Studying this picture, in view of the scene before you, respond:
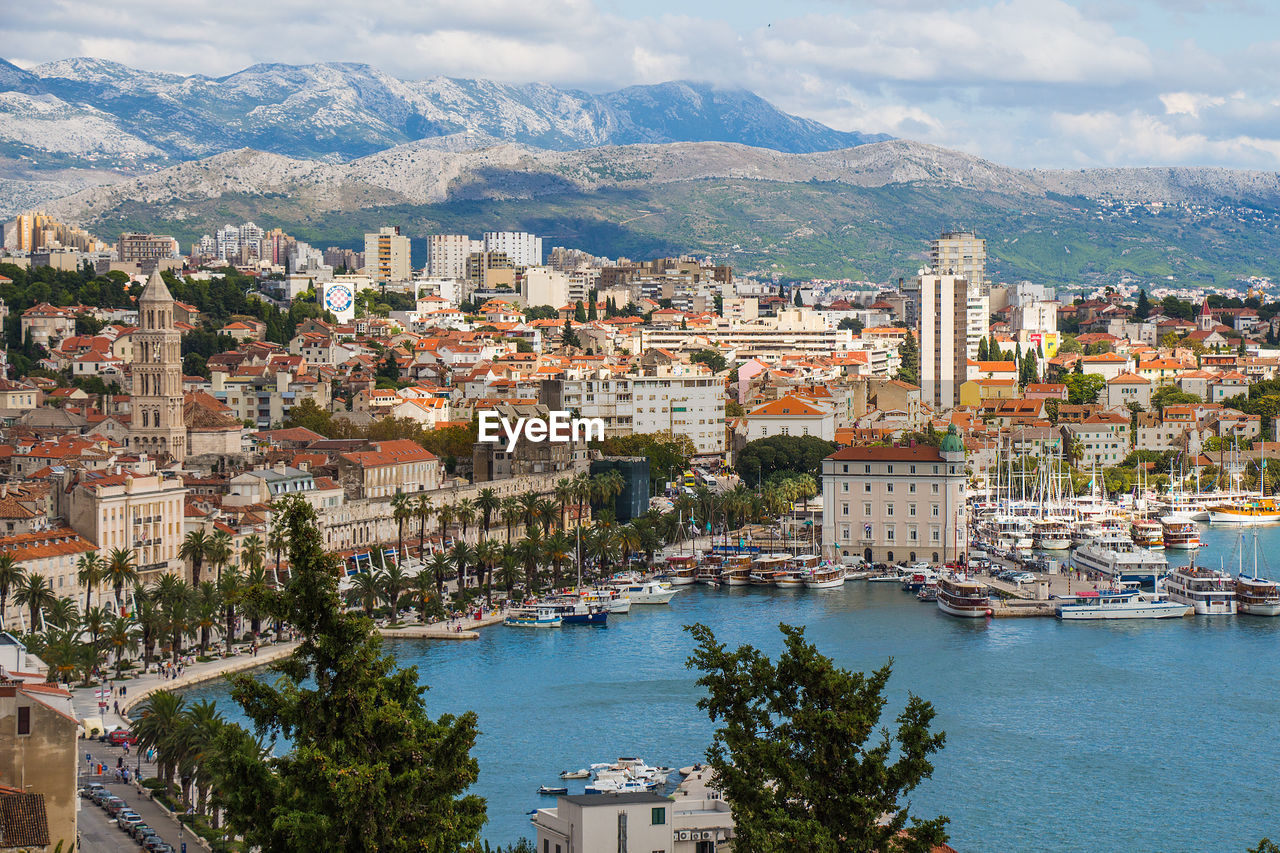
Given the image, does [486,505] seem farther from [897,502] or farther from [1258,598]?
[1258,598]

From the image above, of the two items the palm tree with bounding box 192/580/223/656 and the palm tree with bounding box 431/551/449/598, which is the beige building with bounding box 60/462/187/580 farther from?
the palm tree with bounding box 431/551/449/598

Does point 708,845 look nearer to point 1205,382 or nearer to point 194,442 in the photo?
point 194,442

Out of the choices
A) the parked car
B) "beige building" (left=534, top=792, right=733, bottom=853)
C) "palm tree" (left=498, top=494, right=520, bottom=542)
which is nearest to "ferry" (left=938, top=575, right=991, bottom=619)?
"palm tree" (left=498, top=494, right=520, bottom=542)

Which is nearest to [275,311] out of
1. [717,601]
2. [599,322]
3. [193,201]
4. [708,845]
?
[599,322]

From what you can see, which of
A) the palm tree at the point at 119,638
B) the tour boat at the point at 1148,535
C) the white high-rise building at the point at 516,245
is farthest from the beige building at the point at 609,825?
the white high-rise building at the point at 516,245

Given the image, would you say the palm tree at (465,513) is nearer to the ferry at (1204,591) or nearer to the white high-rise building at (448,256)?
the ferry at (1204,591)

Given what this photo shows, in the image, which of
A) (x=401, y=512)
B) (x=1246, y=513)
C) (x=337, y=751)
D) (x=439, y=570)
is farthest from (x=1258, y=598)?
(x=337, y=751)
